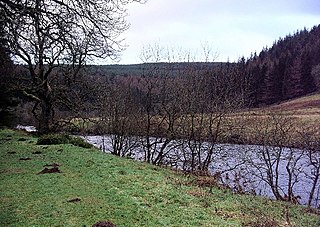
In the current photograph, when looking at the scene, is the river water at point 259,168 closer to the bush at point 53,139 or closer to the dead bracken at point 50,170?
the bush at point 53,139

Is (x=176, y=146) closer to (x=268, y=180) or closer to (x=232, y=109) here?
(x=232, y=109)

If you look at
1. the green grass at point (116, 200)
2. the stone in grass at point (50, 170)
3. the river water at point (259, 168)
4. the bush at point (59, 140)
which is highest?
the bush at point (59, 140)

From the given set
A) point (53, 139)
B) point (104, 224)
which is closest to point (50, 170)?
point (104, 224)

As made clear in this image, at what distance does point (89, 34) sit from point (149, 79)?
406 inches

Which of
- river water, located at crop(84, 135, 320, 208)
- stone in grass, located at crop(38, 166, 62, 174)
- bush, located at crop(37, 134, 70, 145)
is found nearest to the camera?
stone in grass, located at crop(38, 166, 62, 174)

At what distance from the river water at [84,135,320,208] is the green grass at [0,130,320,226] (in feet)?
14.9

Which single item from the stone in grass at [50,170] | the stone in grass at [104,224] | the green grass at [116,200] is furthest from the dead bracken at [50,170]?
the stone in grass at [104,224]

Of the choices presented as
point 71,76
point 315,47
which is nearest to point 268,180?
point 71,76

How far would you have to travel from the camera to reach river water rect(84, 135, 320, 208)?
17.6m

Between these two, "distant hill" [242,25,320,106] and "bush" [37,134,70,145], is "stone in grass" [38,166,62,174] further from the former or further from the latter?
"distant hill" [242,25,320,106]

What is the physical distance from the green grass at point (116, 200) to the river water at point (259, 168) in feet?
14.9

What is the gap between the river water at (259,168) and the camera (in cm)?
1764

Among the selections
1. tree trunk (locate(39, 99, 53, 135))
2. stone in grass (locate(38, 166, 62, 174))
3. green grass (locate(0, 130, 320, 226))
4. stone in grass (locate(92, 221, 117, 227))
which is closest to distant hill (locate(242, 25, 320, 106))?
tree trunk (locate(39, 99, 53, 135))

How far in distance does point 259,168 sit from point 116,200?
11087 mm
